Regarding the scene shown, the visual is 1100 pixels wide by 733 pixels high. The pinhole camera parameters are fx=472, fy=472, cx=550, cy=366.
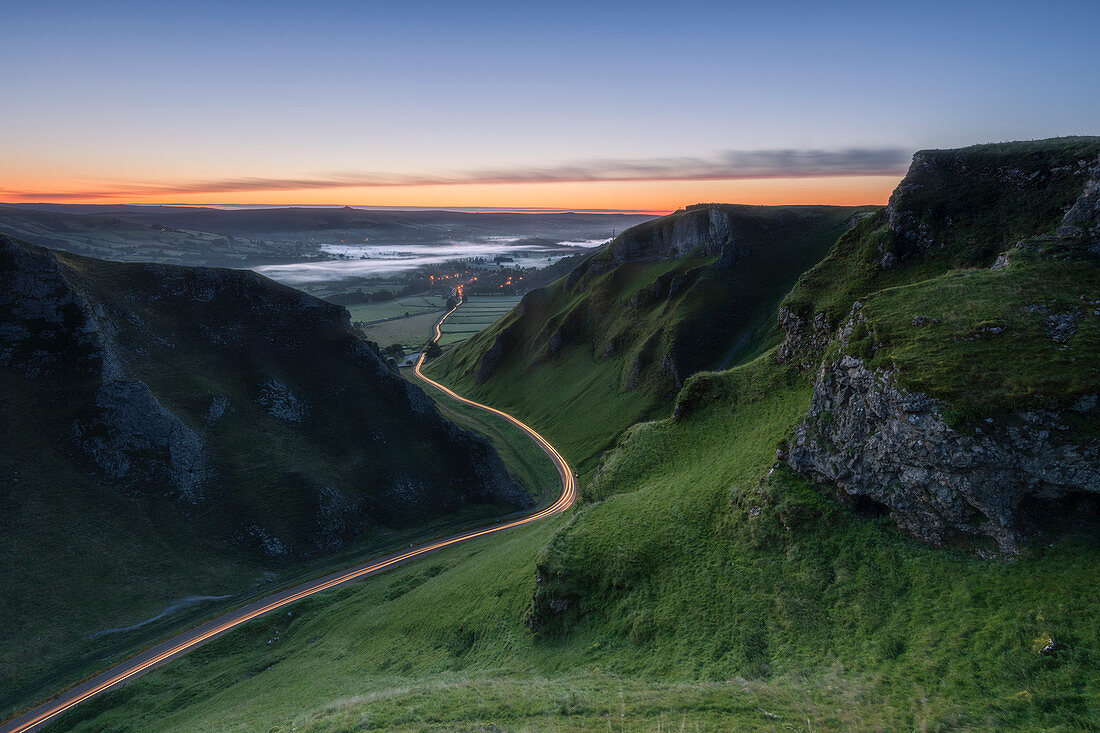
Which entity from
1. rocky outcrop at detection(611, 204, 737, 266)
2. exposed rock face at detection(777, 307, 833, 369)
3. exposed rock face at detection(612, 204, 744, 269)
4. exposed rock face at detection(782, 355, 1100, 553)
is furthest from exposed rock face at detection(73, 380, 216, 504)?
rocky outcrop at detection(611, 204, 737, 266)

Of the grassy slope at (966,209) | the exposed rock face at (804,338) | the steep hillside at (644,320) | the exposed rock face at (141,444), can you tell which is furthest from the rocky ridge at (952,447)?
the exposed rock face at (141,444)

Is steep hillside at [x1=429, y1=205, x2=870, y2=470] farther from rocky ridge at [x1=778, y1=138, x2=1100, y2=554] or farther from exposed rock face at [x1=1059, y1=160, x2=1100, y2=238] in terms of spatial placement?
rocky ridge at [x1=778, y1=138, x2=1100, y2=554]

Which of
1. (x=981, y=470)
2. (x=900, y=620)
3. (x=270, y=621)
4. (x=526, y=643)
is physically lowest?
(x=270, y=621)

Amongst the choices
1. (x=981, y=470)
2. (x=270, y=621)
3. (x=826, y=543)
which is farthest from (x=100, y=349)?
(x=981, y=470)

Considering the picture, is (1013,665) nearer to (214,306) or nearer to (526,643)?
(526,643)

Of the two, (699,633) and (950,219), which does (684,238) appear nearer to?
(950,219)
